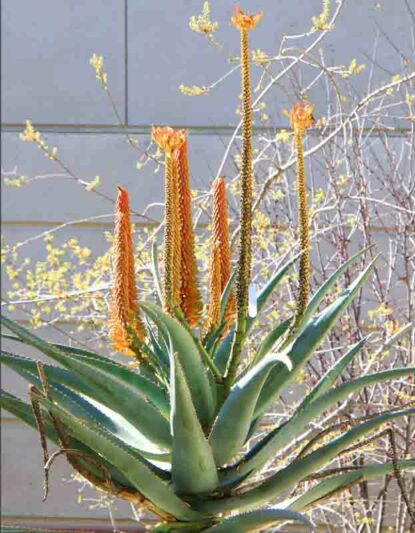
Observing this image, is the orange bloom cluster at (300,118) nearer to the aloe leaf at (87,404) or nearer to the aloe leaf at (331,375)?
the aloe leaf at (331,375)

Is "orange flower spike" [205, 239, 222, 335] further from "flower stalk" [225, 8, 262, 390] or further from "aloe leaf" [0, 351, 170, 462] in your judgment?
"aloe leaf" [0, 351, 170, 462]

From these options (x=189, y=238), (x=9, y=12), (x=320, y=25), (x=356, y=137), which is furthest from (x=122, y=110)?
(x=189, y=238)

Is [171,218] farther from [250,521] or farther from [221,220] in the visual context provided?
[250,521]

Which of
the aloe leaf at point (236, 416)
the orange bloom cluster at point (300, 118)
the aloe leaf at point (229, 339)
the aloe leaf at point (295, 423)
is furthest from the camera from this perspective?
the aloe leaf at point (229, 339)

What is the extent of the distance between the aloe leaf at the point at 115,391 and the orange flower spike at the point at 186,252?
18cm

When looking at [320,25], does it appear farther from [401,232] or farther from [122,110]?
[122,110]

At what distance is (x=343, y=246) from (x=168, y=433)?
6.74 ft

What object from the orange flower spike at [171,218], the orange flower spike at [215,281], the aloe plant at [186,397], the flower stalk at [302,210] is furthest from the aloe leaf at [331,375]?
the orange flower spike at [171,218]

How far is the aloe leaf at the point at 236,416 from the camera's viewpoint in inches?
73.0

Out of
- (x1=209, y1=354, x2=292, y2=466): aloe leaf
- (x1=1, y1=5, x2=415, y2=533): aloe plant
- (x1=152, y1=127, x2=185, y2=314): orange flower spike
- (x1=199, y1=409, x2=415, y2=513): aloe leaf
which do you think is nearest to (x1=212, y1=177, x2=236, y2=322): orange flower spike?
(x1=1, y1=5, x2=415, y2=533): aloe plant

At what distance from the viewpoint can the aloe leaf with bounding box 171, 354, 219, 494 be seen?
177 centimetres

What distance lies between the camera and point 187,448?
1849 millimetres

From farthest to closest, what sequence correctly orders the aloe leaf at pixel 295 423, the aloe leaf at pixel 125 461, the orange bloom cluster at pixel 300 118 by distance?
the orange bloom cluster at pixel 300 118, the aloe leaf at pixel 295 423, the aloe leaf at pixel 125 461

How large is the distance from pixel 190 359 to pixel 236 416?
129 mm
